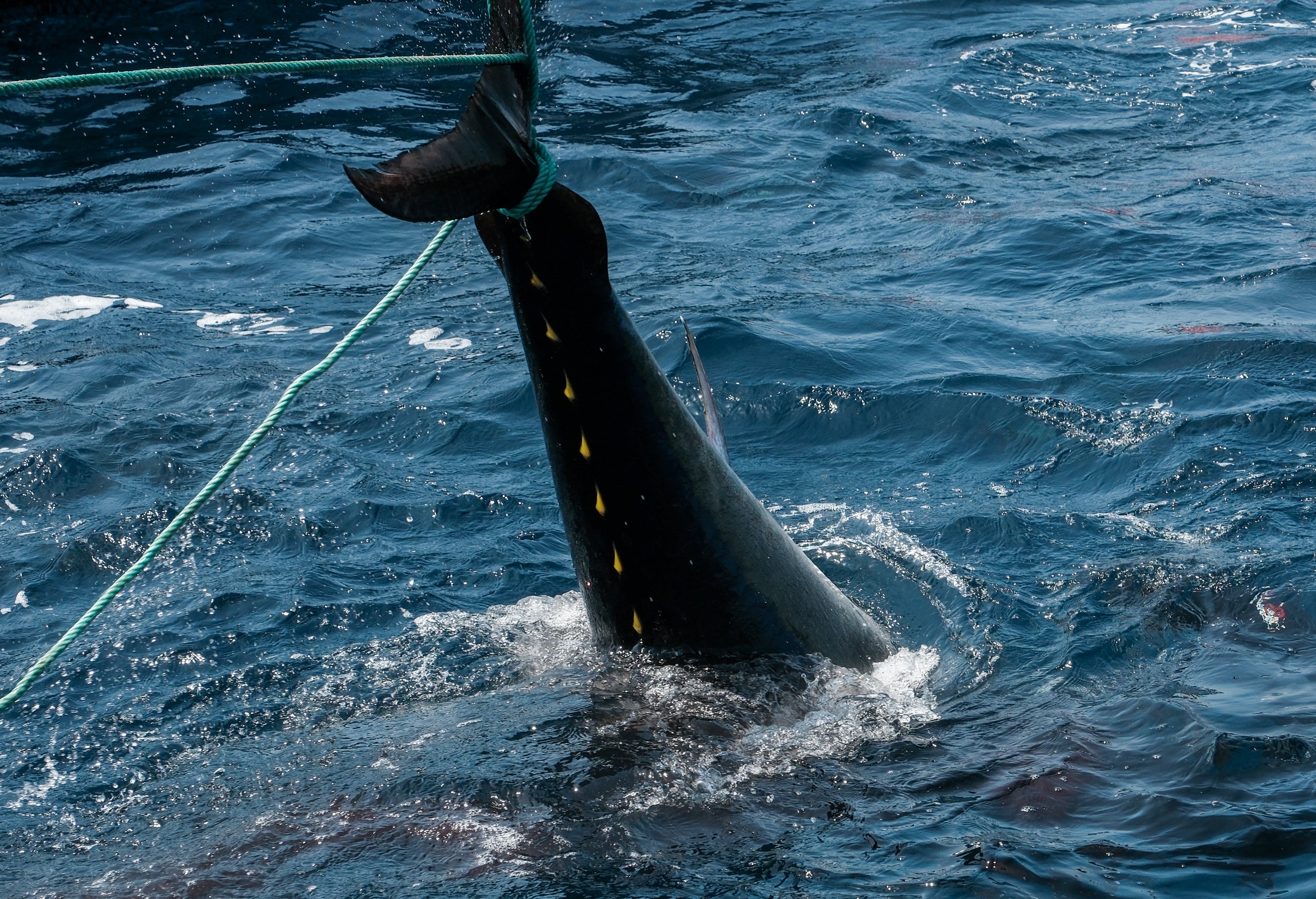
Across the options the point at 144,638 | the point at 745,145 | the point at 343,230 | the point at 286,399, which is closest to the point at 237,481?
the point at 144,638

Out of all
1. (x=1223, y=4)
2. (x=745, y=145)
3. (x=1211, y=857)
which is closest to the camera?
(x=1211, y=857)

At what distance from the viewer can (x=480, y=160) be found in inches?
131

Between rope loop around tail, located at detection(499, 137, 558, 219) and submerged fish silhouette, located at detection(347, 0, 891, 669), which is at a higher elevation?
rope loop around tail, located at detection(499, 137, 558, 219)

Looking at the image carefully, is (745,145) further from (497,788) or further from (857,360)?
(497,788)

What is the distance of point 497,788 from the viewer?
13.1 feet

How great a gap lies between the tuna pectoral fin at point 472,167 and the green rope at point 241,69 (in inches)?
1.9

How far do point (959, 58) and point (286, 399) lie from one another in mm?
15669

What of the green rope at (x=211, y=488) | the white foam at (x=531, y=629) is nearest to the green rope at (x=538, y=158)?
the green rope at (x=211, y=488)

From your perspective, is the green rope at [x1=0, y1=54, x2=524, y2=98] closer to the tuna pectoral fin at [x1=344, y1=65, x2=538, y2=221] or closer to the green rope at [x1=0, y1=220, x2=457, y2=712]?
the tuna pectoral fin at [x1=344, y1=65, x2=538, y2=221]

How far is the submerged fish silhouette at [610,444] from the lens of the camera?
336 centimetres

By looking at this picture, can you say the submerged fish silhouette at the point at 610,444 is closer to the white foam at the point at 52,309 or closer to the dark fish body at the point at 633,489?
the dark fish body at the point at 633,489

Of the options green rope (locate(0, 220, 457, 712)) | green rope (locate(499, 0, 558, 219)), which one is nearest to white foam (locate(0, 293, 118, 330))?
green rope (locate(0, 220, 457, 712))

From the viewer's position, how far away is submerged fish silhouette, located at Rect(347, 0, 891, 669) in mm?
3361

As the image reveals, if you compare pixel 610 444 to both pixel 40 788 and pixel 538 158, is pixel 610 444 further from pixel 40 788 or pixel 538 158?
pixel 40 788
